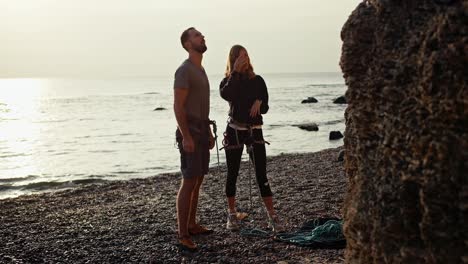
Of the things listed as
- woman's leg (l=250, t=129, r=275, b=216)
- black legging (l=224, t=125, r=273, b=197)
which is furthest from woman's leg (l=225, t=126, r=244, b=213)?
woman's leg (l=250, t=129, r=275, b=216)

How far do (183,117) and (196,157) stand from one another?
537 mm

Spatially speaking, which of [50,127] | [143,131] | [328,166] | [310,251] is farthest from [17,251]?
[50,127]

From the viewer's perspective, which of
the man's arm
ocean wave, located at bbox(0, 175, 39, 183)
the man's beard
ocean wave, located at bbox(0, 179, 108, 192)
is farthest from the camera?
ocean wave, located at bbox(0, 175, 39, 183)

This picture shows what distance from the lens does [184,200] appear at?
6.41 m

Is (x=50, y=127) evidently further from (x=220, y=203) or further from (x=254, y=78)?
(x=254, y=78)

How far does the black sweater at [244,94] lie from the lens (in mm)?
7059

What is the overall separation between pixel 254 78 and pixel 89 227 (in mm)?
3843

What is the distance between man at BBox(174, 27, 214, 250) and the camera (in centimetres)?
620

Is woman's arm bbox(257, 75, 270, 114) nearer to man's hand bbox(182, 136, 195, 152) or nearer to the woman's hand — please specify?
the woman's hand

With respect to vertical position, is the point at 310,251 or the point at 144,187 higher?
the point at 310,251

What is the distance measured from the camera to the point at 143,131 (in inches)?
1467

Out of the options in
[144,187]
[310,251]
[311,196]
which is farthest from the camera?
[144,187]

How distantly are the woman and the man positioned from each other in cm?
56

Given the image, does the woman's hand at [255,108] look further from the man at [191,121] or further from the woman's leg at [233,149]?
the man at [191,121]
